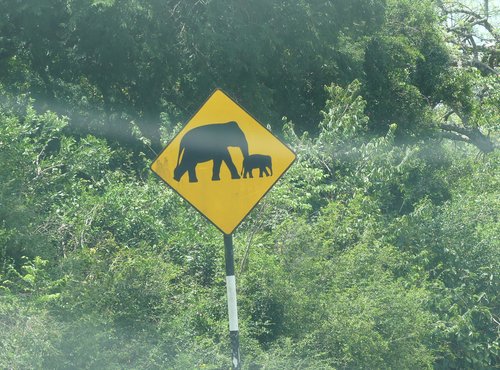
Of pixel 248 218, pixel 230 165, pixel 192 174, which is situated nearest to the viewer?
pixel 192 174

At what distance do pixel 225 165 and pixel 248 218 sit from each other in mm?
3089

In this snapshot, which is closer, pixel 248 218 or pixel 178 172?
pixel 178 172

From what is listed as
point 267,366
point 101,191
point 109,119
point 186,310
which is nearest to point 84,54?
point 109,119

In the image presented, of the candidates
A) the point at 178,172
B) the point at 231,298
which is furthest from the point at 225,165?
the point at 231,298

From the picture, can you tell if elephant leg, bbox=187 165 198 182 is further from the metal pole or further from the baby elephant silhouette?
the metal pole

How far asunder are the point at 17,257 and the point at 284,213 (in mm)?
3152

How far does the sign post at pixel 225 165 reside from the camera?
689cm

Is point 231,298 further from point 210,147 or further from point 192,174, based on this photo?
point 210,147

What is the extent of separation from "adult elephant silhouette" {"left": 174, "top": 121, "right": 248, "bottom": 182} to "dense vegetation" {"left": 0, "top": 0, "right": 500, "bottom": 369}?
1.61 meters

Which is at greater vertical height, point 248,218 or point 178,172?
point 248,218

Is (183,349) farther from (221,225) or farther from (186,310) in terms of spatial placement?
(221,225)

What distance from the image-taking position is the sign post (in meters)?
6.89

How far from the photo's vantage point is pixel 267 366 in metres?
7.67

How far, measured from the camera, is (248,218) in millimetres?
10016
